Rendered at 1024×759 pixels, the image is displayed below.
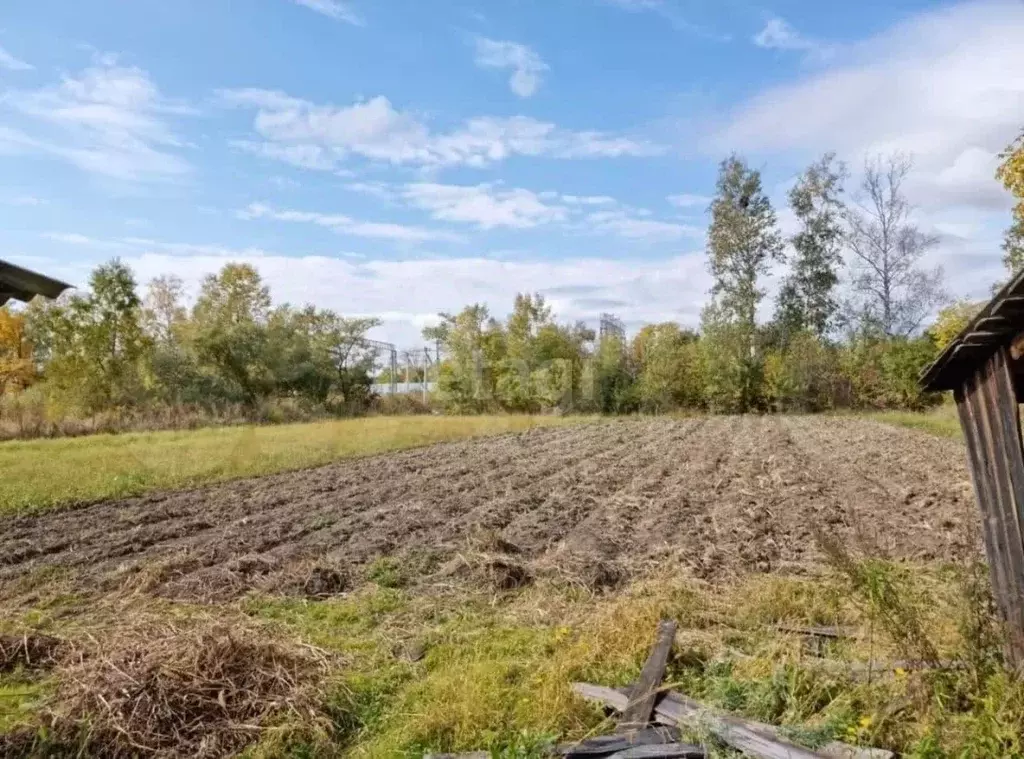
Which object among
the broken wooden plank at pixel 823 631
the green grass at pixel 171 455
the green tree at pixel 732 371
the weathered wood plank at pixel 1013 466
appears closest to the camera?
the weathered wood plank at pixel 1013 466

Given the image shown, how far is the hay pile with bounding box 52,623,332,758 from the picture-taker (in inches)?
187

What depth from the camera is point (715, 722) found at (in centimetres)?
440

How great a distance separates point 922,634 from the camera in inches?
186

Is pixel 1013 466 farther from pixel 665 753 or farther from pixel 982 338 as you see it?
pixel 665 753

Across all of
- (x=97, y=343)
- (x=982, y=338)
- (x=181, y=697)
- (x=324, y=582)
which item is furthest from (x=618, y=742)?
(x=97, y=343)

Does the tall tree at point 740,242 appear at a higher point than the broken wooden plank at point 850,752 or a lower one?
higher

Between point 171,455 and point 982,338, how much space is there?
59.6 feet

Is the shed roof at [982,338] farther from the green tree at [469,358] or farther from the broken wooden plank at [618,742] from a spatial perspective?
the green tree at [469,358]

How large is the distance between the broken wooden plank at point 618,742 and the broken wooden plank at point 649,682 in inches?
3.8

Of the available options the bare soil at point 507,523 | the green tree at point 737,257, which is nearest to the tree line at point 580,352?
the green tree at point 737,257

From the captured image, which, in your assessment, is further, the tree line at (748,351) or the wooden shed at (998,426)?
the tree line at (748,351)

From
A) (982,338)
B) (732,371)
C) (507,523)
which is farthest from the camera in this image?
(732,371)

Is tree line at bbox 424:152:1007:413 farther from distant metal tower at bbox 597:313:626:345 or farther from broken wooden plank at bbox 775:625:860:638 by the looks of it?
broken wooden plank at bbox 775:625:860:638

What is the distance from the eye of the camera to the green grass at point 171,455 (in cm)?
1455
